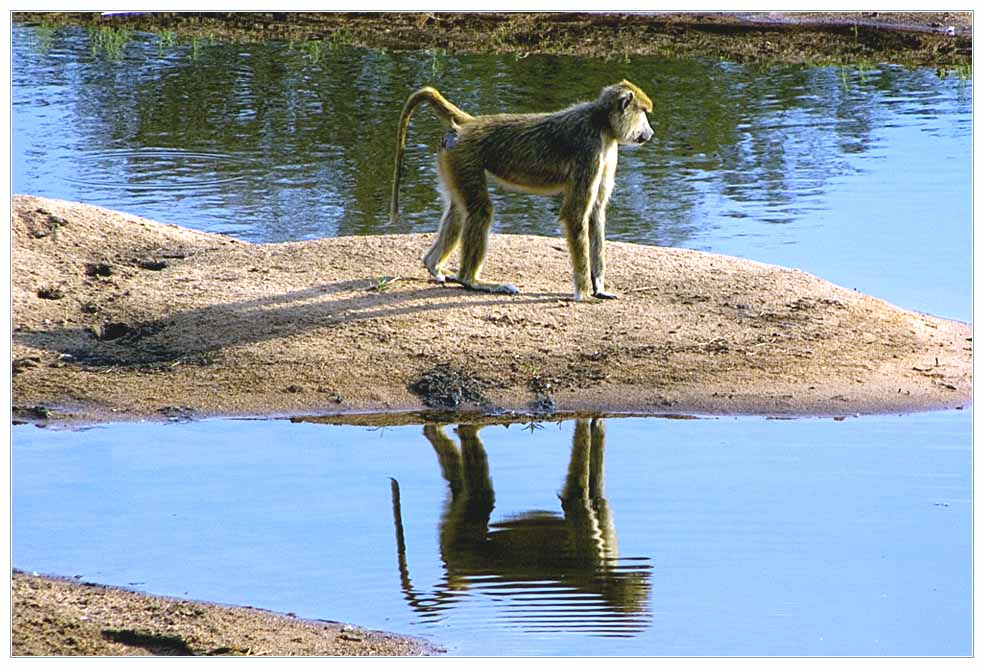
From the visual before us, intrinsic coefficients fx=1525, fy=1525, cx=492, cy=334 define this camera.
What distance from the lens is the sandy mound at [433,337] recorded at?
8.95 meters

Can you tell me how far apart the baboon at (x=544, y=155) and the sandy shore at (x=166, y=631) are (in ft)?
13.8

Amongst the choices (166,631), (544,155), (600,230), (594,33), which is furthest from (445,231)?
(594,33)

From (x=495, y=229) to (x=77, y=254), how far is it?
12.3 ft

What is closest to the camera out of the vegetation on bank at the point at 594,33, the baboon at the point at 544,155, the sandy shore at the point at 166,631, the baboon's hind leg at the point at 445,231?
the sandy shore at the point at 166,631

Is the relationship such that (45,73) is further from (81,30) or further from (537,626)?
(537,626)

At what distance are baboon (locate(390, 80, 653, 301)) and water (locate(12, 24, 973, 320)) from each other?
106 inches

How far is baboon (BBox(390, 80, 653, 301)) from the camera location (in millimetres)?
9664

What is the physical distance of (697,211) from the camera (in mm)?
13750

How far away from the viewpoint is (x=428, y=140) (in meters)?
16.8

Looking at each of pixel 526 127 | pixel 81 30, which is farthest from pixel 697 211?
pixel 81 30

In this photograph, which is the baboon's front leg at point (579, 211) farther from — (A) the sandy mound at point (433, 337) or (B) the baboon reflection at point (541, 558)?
(B) the baboon reflection at point (541, 558)

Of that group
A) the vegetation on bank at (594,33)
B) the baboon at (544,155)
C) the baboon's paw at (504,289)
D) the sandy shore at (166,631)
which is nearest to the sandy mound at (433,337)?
the baboon's paw at (504,289)

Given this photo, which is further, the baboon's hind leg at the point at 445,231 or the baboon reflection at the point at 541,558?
the baboon's hind leg at the point at 445,231

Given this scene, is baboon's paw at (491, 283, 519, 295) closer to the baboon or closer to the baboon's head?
the baboon
